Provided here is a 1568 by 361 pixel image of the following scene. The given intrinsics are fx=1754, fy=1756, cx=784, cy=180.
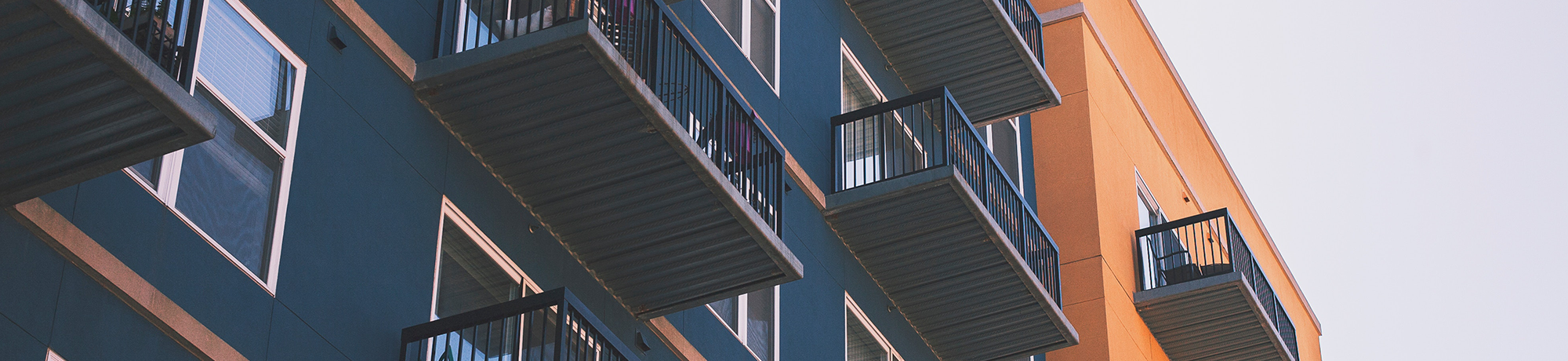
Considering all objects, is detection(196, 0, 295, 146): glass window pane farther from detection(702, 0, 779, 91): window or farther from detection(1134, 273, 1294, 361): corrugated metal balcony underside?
detection(1134, 273, 1294, 361): corrugated metal balcony underside

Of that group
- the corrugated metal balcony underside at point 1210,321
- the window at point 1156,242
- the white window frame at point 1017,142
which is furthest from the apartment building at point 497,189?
the window at point 1156,242

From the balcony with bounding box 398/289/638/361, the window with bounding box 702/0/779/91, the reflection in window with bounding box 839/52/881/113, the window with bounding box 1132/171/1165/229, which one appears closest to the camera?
the balcony with bounding box 398/289/638/361

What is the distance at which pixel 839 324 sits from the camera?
17.9 metres

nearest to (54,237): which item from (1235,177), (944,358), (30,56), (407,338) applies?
(30,56)

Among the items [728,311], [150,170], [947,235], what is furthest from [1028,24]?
[150,170]

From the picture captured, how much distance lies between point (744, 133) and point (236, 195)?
17.1 ft

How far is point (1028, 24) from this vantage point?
78.5 feet

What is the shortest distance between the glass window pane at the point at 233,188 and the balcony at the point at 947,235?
27.2ft

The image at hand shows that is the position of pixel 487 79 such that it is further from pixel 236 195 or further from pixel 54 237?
pixel 54 237

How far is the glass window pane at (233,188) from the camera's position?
32.9 feet

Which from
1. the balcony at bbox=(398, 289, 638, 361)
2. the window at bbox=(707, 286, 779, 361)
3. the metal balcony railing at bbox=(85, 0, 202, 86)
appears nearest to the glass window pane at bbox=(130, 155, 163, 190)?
the metal balcony railing at bbox=(85, 0, 202, 86)

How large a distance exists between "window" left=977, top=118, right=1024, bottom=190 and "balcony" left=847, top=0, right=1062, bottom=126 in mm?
1114

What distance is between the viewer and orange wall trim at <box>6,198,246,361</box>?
895cm

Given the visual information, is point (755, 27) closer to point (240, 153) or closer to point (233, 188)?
point (240, 153)
